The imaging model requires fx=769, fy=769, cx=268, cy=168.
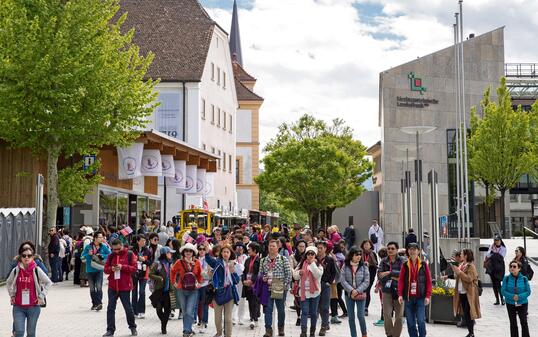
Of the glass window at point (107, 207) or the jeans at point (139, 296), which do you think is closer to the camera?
the jeans at point (139, 296)

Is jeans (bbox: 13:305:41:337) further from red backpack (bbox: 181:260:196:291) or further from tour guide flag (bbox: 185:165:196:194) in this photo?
tour guide flag (bbox: 185:165:196:194)

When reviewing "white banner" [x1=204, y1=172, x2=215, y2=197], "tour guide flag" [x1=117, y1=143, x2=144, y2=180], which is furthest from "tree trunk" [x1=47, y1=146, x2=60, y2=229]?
"white banner" [x1=204, y1=172, x2=215, y2=197]

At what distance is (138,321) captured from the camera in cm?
1584

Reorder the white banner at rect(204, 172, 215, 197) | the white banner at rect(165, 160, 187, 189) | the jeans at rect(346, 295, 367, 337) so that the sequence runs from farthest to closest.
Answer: the white banner at rect(204, 172, 215, 197), the white banner at rect(165, 160, 187, 189), the jeans at rect(346, 295, 367, 337)

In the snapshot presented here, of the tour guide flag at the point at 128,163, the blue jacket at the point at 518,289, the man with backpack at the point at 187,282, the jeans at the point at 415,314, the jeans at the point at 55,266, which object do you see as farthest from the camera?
the tour guide flag at the point at 128,163

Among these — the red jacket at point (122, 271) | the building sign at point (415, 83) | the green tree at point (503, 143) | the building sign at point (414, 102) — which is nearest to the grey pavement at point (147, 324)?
the red jacket at point (122, 271)

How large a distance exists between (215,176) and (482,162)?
20100 millimetres

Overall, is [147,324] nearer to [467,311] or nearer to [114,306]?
[114,306]

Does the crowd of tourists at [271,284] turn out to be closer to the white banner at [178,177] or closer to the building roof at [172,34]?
the white banner at [178,177]

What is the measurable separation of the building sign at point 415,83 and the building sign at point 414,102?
62cm

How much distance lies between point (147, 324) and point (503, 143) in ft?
131

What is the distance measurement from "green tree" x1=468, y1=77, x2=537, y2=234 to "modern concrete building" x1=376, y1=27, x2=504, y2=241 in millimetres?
4618

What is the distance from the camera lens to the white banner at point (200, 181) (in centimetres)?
4749

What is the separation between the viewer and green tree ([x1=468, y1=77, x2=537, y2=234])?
5059cm
